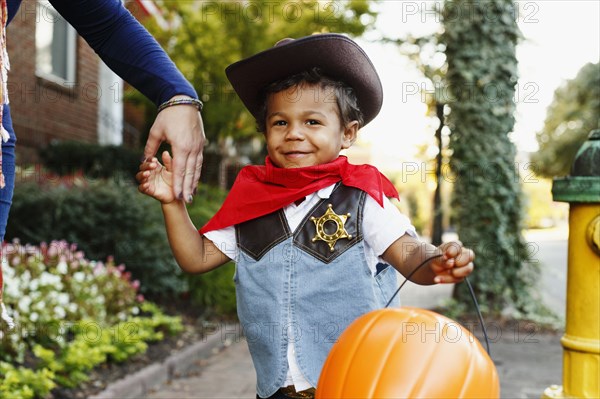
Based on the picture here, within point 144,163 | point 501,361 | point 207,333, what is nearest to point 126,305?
point 207,333

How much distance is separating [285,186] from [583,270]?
1412 millimetres

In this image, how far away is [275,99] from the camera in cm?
223

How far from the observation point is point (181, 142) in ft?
6.61

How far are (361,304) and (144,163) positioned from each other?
82cm

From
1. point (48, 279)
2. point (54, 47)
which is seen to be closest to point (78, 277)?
point (48, 279)

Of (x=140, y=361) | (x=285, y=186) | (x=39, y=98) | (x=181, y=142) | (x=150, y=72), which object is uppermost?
(x=39, y=98)

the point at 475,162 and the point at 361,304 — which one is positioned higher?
the point at 475,162

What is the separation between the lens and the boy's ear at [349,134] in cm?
231

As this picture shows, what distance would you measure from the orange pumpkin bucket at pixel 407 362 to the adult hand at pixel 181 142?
73 centimetres

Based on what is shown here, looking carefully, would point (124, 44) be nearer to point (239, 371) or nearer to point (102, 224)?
point (239, 371)

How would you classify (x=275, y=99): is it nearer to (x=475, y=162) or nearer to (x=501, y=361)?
(x=501, y=361)

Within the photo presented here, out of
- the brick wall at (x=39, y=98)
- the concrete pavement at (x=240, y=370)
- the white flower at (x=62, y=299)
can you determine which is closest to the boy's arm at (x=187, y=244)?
the concrete pavement at (x=240, y=370)

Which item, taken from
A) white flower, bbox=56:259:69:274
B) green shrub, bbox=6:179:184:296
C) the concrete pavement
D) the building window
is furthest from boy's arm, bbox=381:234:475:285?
the building window

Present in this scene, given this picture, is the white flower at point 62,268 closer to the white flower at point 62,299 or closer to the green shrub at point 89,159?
the white flower at point 62,299
